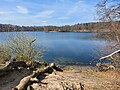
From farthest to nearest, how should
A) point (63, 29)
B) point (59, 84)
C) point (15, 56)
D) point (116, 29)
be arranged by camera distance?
point (63, 29), point (15, 56), point (116, 29), point (59, 84)

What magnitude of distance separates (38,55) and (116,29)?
1011 cm

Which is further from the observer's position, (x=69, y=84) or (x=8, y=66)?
(x=8, y=66)

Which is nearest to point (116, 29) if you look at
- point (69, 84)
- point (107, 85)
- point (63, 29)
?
point (107, 85)

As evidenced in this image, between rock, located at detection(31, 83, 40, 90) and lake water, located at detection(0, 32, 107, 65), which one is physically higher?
rock, located at detection(31, 83, 40, 90)

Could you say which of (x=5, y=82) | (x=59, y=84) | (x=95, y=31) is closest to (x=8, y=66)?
(x=5, y=82)

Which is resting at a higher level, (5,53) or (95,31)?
(95,31)

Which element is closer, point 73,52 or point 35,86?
point 35,86

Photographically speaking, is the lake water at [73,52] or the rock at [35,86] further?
the lake water at [73,52]

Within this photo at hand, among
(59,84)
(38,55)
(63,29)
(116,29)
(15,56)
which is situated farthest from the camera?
(63,29)

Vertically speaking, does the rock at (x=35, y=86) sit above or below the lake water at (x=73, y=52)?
above

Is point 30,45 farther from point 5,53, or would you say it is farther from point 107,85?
point 107,85

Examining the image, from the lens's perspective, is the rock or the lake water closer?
the rock

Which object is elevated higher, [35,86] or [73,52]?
[35,86]

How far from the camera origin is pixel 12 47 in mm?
25031
